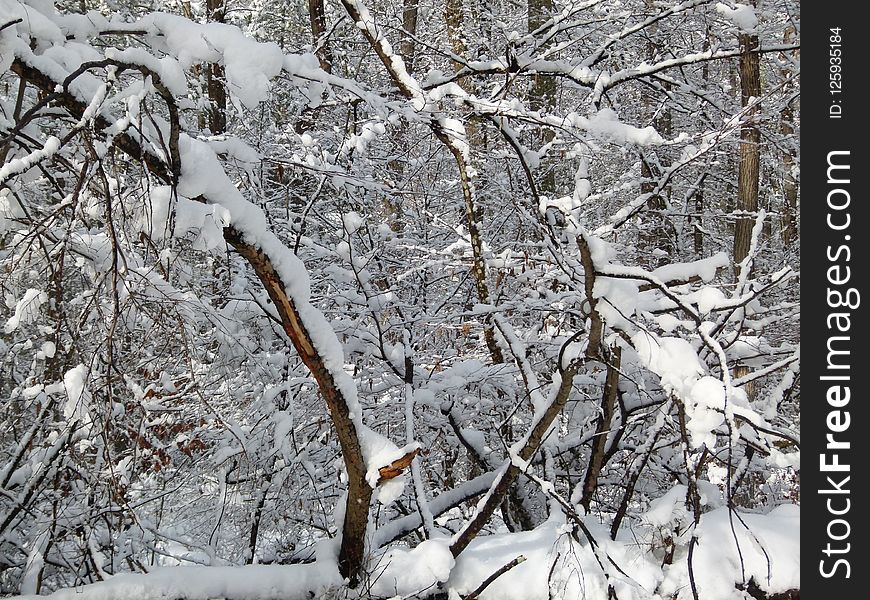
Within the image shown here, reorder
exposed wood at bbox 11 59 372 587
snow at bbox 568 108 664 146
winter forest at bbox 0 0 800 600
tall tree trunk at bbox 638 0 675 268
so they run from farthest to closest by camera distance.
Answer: tall tree trunk at bbox 638 0 675 268
snow at bbox 568 108 664 146
winter forest at bbox 0 0 800 600
exposed wood at bbox 11 59 372 587

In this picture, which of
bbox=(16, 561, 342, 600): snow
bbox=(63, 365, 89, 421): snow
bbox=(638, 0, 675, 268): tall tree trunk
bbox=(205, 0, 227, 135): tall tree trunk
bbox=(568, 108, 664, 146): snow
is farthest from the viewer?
bbox=(638, 0, 675, 268): tall tree trunk

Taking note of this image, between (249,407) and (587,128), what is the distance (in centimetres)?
301

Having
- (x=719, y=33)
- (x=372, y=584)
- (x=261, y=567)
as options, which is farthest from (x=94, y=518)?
(x=719, y=33)

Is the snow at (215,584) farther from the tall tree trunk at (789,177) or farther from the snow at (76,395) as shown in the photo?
the tall tree trunk at (789,177)

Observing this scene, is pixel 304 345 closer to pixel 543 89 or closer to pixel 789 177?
pixel 543 89

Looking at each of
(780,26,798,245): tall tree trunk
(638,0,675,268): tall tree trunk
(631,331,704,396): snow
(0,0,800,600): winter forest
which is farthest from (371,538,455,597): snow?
(780,26,798,245): tall tree trunk

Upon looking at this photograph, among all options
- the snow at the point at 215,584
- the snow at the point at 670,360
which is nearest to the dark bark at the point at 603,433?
the snow at the point at 670,360

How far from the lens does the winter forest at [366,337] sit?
1921 mm

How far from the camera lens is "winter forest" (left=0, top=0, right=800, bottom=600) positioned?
75.6 inches

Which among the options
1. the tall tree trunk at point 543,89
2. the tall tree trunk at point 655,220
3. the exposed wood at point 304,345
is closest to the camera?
the exposed wood at point 304,345

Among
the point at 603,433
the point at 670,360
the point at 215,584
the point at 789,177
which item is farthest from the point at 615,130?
the point at 789,177

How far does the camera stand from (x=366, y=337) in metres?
4.38

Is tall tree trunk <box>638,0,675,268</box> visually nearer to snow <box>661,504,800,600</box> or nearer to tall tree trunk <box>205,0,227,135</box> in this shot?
tall tree trunk <box>205,0,227,135</box>
